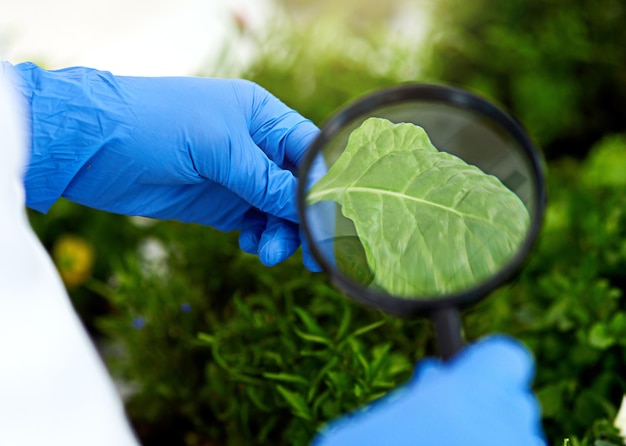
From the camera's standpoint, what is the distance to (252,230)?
0.77m

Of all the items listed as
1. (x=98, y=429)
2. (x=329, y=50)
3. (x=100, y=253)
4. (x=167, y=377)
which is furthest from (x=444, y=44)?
(x=98, y=429)

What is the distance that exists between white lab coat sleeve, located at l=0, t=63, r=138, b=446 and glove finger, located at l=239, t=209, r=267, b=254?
0.26 meters

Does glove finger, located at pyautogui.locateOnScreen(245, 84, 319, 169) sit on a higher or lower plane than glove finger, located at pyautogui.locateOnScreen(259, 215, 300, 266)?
higher

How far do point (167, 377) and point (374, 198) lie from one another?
515 mm

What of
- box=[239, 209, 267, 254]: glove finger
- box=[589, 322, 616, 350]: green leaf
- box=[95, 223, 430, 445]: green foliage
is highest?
box=[239, 209, 267, 254]: glove finger

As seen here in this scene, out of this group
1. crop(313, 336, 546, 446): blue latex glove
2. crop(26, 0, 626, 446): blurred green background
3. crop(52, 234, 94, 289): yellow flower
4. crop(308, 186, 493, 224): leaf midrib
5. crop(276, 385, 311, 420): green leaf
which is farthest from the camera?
crop(52, 234, 94, 289): yellow flower

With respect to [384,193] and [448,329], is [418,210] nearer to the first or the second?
[384,193]

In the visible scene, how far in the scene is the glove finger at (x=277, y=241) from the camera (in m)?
0.68

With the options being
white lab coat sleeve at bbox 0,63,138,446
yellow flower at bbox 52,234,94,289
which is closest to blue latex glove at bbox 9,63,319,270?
white lab coat sleeve at bbox 0,63,138,446

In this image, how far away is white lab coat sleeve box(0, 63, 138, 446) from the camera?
1.57ft

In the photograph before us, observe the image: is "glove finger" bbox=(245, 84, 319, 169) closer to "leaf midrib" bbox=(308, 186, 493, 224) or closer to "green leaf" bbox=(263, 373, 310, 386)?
"leaf midrib" bbox=(308, 186, 493, 224)

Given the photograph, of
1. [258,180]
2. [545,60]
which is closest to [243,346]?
[258,180]

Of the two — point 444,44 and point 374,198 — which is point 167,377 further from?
point 444,44

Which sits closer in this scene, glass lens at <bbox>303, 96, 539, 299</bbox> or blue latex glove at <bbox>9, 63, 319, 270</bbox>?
glass lens at <bbox>303, 96, 539, 299</bbox>
